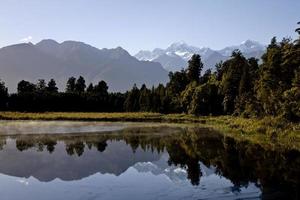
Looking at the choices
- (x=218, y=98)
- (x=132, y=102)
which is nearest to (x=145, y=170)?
(x=218, y=98)

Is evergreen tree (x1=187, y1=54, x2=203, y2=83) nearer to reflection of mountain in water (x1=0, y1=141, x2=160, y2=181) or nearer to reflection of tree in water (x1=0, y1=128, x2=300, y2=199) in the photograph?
reflection of tree in water (x1=0, y1=128, x2=300, y2=199)

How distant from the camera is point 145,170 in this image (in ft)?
111

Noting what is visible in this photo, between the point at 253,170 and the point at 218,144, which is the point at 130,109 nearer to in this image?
the point at 218,144

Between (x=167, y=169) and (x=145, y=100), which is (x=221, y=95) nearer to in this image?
(x=145, y=100)

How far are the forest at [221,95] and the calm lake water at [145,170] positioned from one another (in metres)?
18.9

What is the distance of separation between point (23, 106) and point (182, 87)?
50811 mm

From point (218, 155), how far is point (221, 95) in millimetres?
82889

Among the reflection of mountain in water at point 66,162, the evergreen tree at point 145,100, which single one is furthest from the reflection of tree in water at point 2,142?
the evergreen tree at point 145,100

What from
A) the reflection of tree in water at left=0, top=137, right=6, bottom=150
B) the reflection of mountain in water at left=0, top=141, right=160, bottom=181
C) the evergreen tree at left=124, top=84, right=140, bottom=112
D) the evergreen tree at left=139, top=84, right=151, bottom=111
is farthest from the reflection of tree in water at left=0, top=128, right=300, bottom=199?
the evergreen tree at left=124, top=84, right=140, bottom=112

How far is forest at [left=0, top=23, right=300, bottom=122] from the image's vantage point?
67.2m

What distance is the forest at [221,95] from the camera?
2645 inches

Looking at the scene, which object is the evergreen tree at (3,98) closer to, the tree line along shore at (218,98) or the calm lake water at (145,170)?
the tree line along shore at (218,98)

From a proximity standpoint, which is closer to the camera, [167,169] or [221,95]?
[167,169]

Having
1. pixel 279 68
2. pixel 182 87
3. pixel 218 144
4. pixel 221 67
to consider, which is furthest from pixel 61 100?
pixel 218 144
